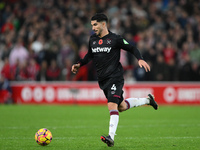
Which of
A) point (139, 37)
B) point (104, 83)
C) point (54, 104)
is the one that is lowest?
point (54, 104)

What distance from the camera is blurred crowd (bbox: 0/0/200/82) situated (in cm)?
1861

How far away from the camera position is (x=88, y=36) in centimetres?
2038

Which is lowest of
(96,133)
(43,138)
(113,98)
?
(96,133)

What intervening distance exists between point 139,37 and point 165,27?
5.20 ft

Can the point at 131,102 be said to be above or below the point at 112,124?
above

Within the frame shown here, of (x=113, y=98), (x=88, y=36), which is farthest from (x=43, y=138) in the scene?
(x=88, y=36)

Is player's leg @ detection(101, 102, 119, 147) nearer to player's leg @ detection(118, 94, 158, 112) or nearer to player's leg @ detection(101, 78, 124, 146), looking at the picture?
player's leg @ detection(101, 78, 124, 146)

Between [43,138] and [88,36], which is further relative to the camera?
[88,36]

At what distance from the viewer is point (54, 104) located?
18625 millimetres

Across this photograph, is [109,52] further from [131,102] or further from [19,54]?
[19,54]

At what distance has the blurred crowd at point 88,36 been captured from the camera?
18609 millimetres

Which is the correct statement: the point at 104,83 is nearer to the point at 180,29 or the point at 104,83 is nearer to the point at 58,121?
the point at 58,121

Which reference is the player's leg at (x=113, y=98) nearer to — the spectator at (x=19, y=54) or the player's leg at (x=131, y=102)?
the player's leg at (x=131, y=102)

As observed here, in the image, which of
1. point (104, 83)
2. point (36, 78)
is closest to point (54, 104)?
point (36, 78)
